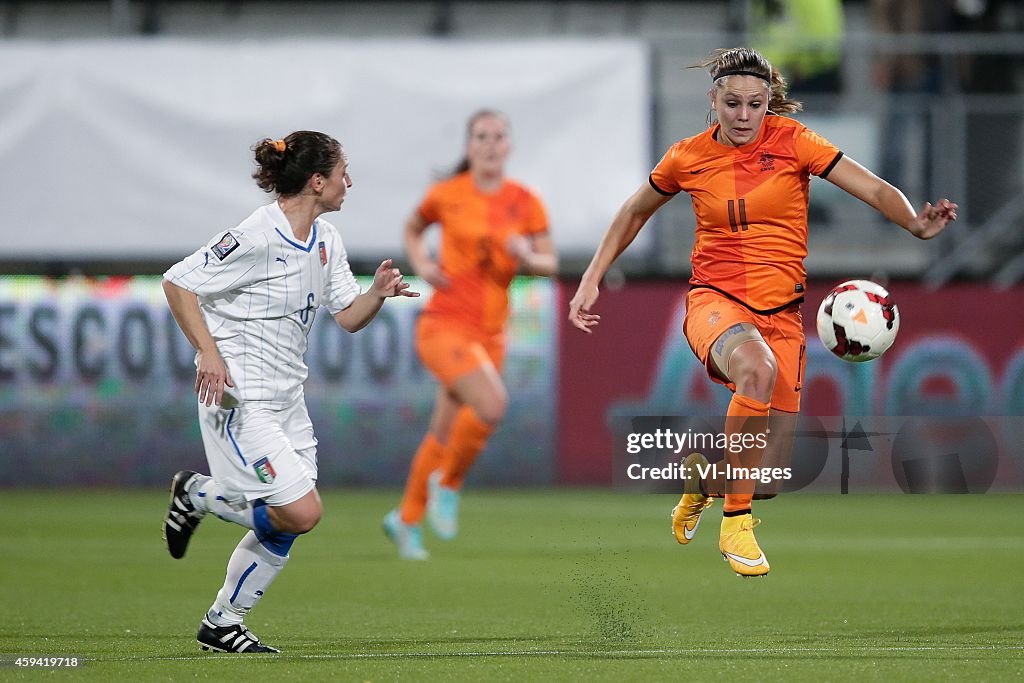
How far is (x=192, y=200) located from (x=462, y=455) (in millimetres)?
5977

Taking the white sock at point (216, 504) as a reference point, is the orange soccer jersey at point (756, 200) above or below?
above

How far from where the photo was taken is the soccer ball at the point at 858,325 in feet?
22.6

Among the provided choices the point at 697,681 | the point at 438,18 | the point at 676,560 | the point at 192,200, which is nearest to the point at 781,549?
the point at 676,560

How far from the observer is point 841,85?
50.1ft

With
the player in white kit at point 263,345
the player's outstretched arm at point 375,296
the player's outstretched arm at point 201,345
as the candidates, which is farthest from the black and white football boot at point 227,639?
the player's outstretched arm at point 375,296

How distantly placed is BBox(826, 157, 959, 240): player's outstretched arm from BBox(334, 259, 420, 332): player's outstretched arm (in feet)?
5.98

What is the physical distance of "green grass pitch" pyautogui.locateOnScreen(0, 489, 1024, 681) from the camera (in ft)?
19.9

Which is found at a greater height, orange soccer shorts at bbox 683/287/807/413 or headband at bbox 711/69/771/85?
headband at bbox 711/69/771/85

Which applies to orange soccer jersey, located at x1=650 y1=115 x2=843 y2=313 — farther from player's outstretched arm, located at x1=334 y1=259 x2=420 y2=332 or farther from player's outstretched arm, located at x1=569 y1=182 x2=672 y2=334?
player's outstretched arm, located at x1=334 y1=259 x2=420 y2=332

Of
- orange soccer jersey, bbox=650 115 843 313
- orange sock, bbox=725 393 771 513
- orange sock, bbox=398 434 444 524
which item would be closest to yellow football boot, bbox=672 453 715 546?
orange sock, bbox=725 393 771 513

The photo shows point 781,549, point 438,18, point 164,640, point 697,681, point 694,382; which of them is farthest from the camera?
point 438,18

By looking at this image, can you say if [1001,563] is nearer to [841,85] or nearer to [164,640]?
[164,640]

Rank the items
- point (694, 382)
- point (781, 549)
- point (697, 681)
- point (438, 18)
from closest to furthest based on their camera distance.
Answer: point (697, 681) → point (781, 549) → point (694, 382) → point (438, 18)

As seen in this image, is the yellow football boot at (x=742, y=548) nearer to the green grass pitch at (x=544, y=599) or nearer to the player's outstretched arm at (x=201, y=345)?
the green grass pitch at (x=544, y=599)
